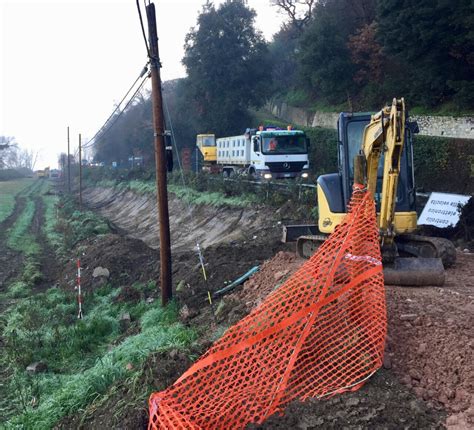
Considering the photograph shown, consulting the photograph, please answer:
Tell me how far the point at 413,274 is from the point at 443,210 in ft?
27.7

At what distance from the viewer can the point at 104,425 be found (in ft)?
17.9

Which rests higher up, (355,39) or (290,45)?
(290,45)

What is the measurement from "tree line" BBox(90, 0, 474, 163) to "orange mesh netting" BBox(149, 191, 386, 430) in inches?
797

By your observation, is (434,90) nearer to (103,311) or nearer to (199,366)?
(103,311)

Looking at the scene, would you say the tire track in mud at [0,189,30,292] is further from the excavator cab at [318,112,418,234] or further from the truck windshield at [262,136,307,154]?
the truck windshield at [262,136,307,154]

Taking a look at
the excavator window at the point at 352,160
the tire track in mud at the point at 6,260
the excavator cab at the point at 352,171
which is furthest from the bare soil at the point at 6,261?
the excavator window at the point at 352,160

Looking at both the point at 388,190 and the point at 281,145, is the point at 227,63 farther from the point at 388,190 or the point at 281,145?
the point at 388,190

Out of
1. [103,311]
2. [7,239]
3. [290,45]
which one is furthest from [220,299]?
[290,45]

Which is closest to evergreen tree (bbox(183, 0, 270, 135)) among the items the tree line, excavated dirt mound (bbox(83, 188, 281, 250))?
the tree line

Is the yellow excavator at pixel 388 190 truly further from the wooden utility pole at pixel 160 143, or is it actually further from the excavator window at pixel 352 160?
the wooden utility pole at pixel 160 143

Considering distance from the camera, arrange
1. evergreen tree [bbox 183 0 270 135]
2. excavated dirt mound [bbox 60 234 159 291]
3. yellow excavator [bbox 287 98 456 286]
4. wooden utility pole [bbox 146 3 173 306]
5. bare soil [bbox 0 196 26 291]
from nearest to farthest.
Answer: yellow excavator [bbox 287 98 456 286] → wooden utility pole [bbox 146 3 173 306] → excavated dirt mound [bbox 60 234 159 291] → bare soil [bbox 0 196 26 291] → evergreen tree [bbox 183 0 270 135]

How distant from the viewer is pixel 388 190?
24.8 ft

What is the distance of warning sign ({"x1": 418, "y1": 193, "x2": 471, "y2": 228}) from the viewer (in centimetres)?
1513

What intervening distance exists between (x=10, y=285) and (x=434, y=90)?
22694 mm
